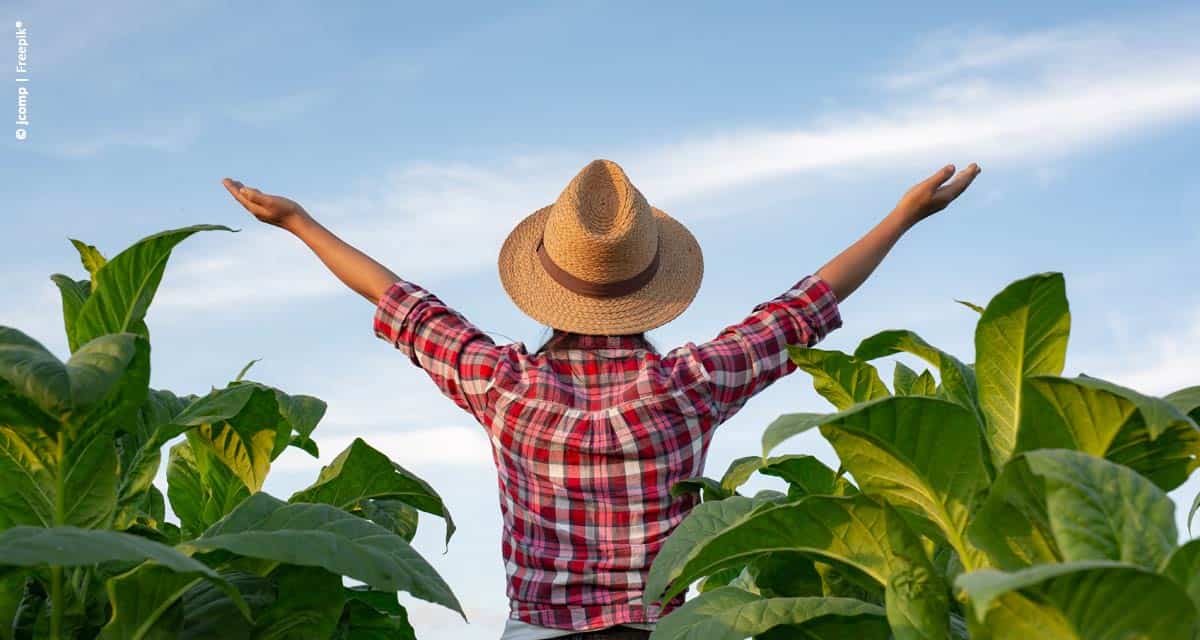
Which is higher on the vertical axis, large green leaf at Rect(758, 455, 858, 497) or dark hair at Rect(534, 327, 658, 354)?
dark hair at Rect(534, 327, 658, 354)

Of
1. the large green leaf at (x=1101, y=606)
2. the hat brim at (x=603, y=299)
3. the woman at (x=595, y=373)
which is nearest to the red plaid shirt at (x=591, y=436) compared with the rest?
the woman at (x=595, y=373)

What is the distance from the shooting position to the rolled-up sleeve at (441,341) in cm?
353

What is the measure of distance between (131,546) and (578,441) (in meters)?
1.34

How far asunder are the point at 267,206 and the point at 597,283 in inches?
34.9

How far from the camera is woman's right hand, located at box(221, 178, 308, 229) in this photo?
12.3ft

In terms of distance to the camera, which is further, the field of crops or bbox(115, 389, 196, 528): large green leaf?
bbox(115, 389, 196, 528): large green leaf

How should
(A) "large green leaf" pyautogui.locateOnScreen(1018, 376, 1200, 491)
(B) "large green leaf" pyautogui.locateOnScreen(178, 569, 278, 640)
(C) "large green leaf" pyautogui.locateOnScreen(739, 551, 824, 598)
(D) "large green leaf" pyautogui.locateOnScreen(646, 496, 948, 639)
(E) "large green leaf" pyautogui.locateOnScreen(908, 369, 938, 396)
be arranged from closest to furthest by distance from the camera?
1. (A) "large green leaf" pyautogui.locateOnScreen(1018, 376, 1200, 491)
2. (D) "large green leaf" pyautogui.locateOnScreen(646, 496, 948, 639)
3. (B) "large green leaf" pyautogui.locateOnScreen(178, 569, 278, 640)
4. (C) "large green leaf" pyautogui.locateOnScreen(739, 551, 824, 598)
5. (E) "large green leaf" pyautogui.locateOnScreen(908, 369, 938, 396)

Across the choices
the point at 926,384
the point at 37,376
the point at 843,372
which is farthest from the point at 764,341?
the point at 37,376

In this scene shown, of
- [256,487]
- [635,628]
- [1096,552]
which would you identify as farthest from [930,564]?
[256,487]

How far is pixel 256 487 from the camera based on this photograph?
350cm

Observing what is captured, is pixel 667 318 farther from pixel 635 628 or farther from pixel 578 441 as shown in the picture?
pixel 635 628

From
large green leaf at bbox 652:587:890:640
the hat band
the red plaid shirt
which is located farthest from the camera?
the hat band

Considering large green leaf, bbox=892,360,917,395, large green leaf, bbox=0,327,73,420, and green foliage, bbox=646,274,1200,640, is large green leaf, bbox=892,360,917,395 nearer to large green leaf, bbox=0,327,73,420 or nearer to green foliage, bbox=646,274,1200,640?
green foliage, bbox=646,274,1200,640

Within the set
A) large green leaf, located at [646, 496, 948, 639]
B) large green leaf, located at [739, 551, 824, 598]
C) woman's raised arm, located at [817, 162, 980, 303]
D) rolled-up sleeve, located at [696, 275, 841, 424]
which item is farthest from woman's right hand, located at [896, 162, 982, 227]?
large green leaf, located at [646, 496, 948, 639]
